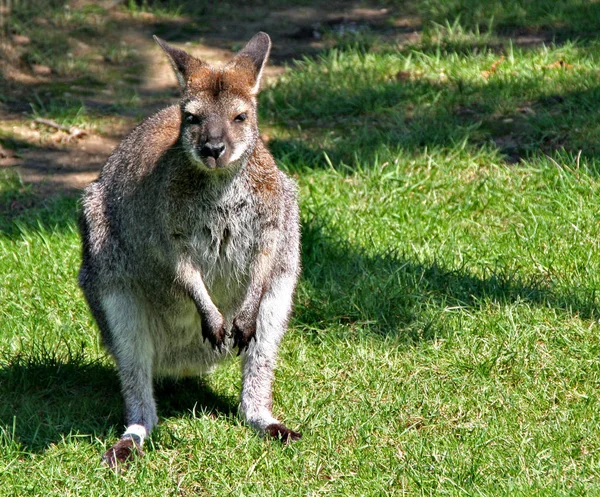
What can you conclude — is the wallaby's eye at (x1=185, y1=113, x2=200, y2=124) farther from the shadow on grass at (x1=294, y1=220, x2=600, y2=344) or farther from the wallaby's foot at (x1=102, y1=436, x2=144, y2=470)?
the shadow on grass at (x1=294, y1=220, x2=600, y2=344)

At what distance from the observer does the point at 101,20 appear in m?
8.88

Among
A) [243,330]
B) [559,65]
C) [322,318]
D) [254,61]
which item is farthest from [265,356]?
[559,65]

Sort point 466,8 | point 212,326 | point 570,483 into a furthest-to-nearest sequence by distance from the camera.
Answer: point 466,8 → point 212,326 → point 570,483

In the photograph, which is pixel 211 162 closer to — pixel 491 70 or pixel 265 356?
pixel 265 356

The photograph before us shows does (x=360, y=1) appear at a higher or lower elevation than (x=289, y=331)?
higher

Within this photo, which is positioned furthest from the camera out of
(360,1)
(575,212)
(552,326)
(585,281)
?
(360,1)

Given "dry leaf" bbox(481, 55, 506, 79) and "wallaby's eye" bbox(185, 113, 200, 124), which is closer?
"wallaby's eye" bbox(185, 113, 200, 124)

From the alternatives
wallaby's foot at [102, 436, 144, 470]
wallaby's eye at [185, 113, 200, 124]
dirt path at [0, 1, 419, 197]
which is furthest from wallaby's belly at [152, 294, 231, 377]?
dirt path at [0, 1, 419, 197]

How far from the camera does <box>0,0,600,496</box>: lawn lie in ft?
12.9

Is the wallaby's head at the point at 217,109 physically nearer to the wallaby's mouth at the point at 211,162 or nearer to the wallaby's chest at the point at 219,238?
the wallaby's mouth at the point at 211,162

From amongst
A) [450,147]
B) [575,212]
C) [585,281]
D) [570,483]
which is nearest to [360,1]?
[450,147]

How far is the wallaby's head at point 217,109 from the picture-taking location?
3.89 metres

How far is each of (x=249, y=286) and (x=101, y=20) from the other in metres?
5.32

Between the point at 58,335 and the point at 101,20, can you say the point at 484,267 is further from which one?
the point at 101,20
